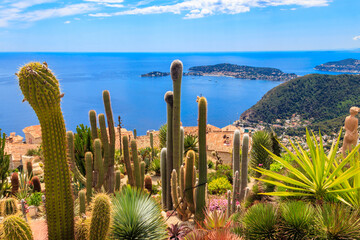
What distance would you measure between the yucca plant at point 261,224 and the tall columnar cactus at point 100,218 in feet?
6.63

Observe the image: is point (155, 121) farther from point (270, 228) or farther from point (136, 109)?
point (270, 228)

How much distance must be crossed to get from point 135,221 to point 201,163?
248 centimetres

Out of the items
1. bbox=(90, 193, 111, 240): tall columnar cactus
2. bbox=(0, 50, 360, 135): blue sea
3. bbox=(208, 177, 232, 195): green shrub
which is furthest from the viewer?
bbox=(0, 50, 360, 135): blue sea

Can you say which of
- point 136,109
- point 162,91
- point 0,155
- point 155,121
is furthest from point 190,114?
point 0,155

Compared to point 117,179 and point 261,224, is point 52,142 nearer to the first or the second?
point 261,224

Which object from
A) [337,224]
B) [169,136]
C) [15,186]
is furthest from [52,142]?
[15,186]

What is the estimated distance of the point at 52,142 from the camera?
3891 millimetres

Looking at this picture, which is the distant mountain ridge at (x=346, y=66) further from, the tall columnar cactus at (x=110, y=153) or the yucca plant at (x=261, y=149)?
the tall columnar cactus at (x=110, y=153)

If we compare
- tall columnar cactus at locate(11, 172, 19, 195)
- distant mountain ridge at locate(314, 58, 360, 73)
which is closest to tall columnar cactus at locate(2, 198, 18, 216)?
tall columnar cactus at locate(11, 172, 19, 195)

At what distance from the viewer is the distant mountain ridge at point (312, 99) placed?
5444 centimetres

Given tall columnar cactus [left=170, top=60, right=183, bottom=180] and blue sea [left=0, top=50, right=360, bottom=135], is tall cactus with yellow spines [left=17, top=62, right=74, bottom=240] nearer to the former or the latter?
tall columnar cactus [left=170, top=60, right=183, bottom=180]

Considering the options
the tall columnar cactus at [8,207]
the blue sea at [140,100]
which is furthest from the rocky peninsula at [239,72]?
the tall columnar cactus at [8,207]

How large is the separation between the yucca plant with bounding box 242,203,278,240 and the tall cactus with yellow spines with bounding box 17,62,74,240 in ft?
8.54

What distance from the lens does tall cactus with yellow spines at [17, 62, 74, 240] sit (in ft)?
12.2
